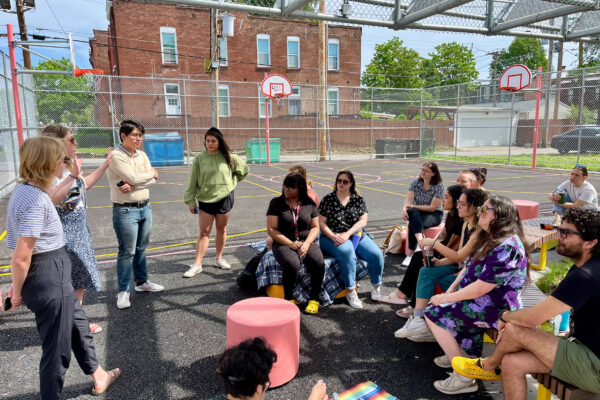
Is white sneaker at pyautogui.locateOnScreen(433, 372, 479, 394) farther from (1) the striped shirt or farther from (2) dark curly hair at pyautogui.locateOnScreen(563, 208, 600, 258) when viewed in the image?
(1) the striped shirt

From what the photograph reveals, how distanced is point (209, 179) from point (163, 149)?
15070mm

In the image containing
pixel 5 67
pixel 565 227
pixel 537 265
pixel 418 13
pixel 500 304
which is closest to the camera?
pixel 565 227

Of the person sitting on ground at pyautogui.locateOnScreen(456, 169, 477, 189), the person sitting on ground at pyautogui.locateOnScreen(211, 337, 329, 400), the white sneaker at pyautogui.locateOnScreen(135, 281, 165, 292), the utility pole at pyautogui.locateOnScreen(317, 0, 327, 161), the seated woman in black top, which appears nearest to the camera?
the person sitting on ground at pyautogui.locateOnScreen(211, 337, 329, 400)

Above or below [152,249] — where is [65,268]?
above

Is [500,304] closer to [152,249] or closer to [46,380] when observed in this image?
[46,380]

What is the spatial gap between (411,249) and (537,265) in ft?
5.39

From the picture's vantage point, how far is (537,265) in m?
5.45

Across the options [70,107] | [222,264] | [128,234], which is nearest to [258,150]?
[70,107]

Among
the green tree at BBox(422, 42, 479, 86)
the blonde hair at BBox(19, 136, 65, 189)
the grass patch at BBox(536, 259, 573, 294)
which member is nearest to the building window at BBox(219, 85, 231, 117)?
the grass patch at BBox(536, 259, 573, 294)

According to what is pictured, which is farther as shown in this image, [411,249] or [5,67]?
[5,67]

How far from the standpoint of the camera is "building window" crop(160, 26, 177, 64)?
2641 centimetres

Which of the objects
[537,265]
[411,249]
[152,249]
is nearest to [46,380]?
[152,249]

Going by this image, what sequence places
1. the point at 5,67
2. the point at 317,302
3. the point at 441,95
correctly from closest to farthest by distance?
the point at 317,302
the point at 5,67
the point at 441,95

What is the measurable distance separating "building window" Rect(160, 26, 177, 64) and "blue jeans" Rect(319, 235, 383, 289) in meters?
25.7
